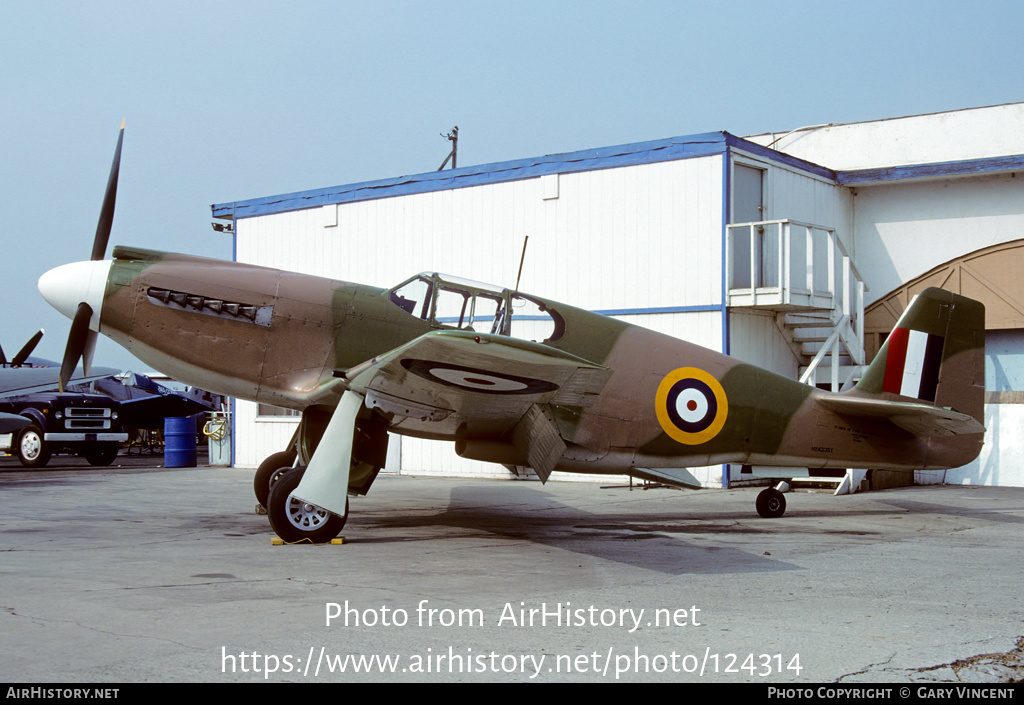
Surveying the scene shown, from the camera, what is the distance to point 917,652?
420 cm

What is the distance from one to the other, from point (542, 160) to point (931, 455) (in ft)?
29.0

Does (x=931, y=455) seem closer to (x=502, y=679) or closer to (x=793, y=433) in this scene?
(x=793, y=433)

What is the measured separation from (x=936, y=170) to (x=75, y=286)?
14.4 metres

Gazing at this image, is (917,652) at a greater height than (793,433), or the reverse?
(793,433)

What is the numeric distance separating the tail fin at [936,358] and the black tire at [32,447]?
18.0 meters

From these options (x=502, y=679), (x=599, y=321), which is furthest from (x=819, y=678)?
(x=599, y=321)

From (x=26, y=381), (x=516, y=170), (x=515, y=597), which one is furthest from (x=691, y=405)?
(x=26, y=381)

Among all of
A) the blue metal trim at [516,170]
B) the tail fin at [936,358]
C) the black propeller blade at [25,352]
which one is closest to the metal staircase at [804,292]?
the blue metal trim at [516,170]

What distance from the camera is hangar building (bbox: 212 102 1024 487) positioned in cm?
1440

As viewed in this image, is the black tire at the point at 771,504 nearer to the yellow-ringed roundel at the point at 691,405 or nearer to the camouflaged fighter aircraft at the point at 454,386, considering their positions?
the camouflaged fighter aircraft at the point at 454,386

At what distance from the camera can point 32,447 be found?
20.5 m

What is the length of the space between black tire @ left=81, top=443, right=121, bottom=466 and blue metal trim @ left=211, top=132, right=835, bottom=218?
6086 millimetres

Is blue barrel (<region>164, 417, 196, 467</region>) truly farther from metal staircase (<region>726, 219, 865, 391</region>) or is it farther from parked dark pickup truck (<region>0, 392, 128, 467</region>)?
metal staircase (<region>726, 219, 865, 391</region>)

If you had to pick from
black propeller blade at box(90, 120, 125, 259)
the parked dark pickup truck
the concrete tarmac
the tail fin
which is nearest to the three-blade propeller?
black propeller blade at box(90, 120, 125, 259)
